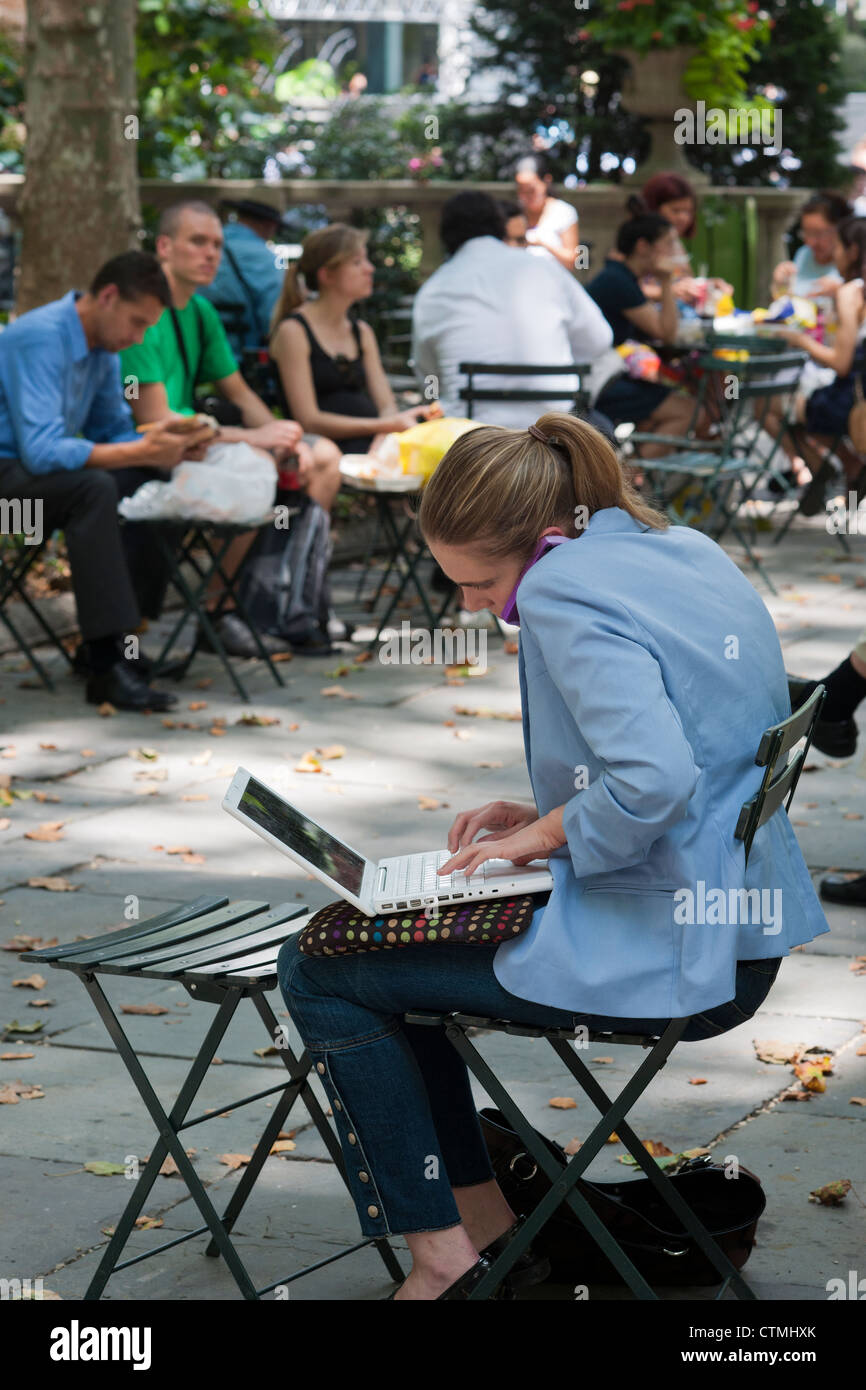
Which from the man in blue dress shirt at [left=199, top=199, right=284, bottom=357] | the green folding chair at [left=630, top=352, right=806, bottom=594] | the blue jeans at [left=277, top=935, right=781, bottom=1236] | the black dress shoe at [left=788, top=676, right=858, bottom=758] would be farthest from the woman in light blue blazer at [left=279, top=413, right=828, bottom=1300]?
the man in blue dress shirt at [left=199, top=199, right=284, bottom=357]

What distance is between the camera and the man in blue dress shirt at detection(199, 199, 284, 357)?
10.0 m

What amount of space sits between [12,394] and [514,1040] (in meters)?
3.95

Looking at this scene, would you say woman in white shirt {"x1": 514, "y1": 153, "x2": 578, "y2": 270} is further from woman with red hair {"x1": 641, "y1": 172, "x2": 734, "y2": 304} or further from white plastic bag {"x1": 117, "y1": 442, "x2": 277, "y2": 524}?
white plastic bag {"x1": 117, "y1": 442, "x2": 277, "y2": 524}

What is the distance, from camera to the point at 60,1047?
165 inches

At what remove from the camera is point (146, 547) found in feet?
25.8

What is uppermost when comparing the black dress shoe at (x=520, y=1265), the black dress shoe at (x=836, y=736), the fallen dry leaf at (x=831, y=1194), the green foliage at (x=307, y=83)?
the green foliage at (x=307, y=83)

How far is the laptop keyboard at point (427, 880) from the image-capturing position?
9.08 feet

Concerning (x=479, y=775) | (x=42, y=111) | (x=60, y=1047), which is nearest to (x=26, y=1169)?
(x=60, y=1047)

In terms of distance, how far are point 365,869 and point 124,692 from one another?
14.5ft

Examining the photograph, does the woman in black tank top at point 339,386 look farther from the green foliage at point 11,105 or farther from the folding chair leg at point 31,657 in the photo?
the green foliage at point 11,105

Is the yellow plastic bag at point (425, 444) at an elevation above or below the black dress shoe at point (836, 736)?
above

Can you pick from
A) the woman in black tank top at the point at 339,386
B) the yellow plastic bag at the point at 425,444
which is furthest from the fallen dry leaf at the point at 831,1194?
the woman in black tank top at the point at 339,386

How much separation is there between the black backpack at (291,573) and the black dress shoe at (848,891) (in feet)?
11.9

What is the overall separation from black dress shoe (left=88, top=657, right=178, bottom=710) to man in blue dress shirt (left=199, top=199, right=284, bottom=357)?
3222 mm
